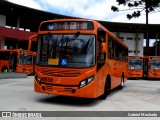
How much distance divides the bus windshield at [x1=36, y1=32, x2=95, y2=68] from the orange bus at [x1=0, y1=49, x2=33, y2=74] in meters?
20.2

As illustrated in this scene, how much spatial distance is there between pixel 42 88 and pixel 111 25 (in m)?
50.1

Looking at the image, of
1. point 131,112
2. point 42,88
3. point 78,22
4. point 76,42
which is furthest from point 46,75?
point 131,112

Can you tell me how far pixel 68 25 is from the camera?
10.7 metres

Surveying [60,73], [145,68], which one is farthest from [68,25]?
[145,68]

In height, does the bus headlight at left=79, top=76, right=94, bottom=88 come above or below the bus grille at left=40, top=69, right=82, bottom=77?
below

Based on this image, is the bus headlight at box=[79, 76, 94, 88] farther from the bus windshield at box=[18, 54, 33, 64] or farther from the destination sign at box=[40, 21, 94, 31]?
the bus windshield at box=[18, 54, 33, 64]

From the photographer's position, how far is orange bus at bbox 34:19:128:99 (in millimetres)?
10031

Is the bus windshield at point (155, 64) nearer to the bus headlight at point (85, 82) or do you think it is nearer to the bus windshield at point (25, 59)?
the bus windshield at point (25, 59)

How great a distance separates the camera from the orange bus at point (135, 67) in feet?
103

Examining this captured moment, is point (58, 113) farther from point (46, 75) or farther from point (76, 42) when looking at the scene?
point (76, 42)

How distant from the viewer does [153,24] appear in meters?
57.8

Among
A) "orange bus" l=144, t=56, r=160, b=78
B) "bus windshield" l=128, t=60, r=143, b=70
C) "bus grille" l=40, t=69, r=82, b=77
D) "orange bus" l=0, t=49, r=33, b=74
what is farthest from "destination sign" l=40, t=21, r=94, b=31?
"bus windshield" l=128, t=60, r=143, b=70

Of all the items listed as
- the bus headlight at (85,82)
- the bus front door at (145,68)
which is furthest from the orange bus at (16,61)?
the bus headlight at (85,82)

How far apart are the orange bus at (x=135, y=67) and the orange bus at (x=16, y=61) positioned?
10804mm
